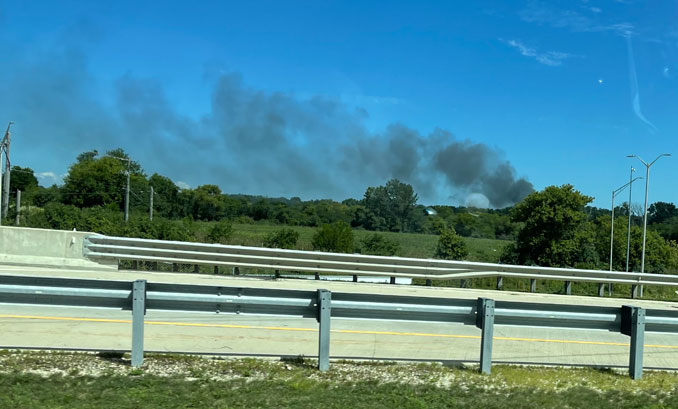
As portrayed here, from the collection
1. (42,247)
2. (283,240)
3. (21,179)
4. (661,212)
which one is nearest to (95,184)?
(21,179)

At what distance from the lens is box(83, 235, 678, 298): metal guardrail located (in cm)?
1692

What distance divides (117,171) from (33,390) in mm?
108194

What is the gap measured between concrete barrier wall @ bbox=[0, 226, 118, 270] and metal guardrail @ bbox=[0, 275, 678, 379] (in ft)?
35.7

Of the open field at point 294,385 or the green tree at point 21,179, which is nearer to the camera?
the open field at point 294,385

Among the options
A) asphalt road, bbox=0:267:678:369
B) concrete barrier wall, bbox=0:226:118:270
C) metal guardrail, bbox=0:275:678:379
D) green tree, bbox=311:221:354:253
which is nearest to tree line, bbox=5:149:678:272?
green tree, bbox=311:221:354:253

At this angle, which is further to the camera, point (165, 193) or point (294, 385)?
point (165, 193)

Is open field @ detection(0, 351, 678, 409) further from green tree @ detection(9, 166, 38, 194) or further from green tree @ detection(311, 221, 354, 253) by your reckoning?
green tree @ detection(9, 166, 38, 194)

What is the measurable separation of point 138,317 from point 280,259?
421 inches

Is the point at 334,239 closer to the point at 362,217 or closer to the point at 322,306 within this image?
the point at 322,306

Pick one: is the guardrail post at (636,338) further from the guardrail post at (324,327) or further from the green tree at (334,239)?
the green tree at (334,239)

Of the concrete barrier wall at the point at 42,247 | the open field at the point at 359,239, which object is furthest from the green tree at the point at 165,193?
the concrete barrier wall at the point at 42,247

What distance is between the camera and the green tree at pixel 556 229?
51.2 meters

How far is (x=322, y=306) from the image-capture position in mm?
6848

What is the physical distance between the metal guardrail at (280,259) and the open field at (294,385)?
395 inches
